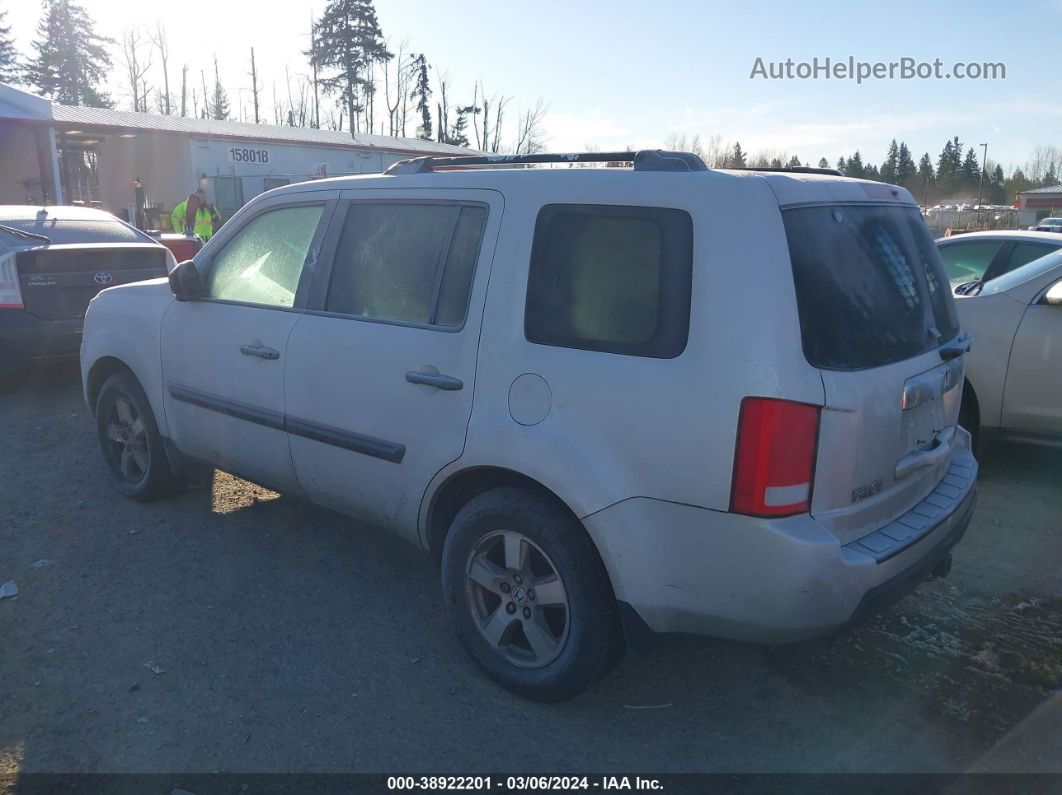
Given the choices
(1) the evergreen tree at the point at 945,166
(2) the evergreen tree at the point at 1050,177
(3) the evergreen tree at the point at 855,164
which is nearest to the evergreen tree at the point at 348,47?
(3) the evergreen tree at the point at 855,164

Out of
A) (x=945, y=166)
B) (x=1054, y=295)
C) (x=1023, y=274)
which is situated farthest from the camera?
(x=945, y=166)

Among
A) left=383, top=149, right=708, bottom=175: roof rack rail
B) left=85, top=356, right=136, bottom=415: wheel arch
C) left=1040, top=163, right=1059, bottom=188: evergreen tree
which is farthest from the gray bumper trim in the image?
left=1040, top=163, right=1059, bottom=188: evergreen tree

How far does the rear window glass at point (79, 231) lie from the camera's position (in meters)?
8.36

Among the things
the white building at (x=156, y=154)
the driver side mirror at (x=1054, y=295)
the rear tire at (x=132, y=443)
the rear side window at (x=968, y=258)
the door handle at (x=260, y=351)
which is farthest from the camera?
the white building at (x=156, y=154)

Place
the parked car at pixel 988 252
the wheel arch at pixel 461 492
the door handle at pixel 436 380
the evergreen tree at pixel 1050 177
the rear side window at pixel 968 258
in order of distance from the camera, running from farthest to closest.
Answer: the evergreen tree at pixel 1050 177
the rear side window at pixel 968 258
the parked car at pixel 988 252
the door handle at pixel 436 380
the wheel arch at pixel 461 492

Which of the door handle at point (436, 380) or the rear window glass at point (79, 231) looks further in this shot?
the rear window glass at point (79, 231)

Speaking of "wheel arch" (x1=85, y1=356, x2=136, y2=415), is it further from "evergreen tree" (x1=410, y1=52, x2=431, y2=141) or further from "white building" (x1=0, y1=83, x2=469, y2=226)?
"evergreen tree" (x1=410, y1=52, x2=431, y2=141)

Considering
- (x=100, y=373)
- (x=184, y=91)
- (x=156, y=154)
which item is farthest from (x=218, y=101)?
(x=100, y=373)

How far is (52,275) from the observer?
25.4 feet

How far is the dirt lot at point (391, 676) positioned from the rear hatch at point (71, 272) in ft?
11.3

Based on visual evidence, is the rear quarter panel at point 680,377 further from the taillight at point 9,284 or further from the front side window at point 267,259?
the taillight at point 9,284

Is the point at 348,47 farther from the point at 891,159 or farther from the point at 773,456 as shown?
the point at 773,456

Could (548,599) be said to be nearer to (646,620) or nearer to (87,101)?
(646,620)

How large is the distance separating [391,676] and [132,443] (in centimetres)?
270
